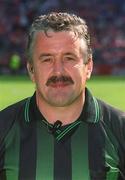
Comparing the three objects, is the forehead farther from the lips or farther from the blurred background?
the blurred background

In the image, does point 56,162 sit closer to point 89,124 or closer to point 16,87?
point 89,124

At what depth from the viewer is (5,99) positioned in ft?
45.4

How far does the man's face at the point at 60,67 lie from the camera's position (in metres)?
2.99

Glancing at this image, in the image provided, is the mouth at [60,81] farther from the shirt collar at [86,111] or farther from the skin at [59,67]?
the shirt collar at [86,111]

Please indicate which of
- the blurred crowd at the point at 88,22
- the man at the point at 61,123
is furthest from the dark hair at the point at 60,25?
the blurred crowd at the point at 88,22

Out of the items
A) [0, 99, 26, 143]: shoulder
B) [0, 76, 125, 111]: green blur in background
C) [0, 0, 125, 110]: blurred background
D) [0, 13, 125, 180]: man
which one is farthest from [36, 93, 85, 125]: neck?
[0, 0, 125, 110]: blurred background


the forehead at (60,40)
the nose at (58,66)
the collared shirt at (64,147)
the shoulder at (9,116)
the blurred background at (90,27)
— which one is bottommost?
the collared shirt at (64,147)

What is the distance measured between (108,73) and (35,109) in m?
20.4

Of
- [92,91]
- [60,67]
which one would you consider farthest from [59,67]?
[92,91]

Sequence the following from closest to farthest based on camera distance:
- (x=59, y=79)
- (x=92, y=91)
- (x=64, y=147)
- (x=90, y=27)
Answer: (x=59, y=79), (x=64, y=147), (x=92, y=91), (x=90, y=27)

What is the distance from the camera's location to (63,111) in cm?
313

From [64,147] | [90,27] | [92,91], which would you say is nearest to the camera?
[64,147]

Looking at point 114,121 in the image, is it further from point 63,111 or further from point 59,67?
point 59,67

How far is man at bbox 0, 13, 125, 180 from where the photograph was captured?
301 centimetres
